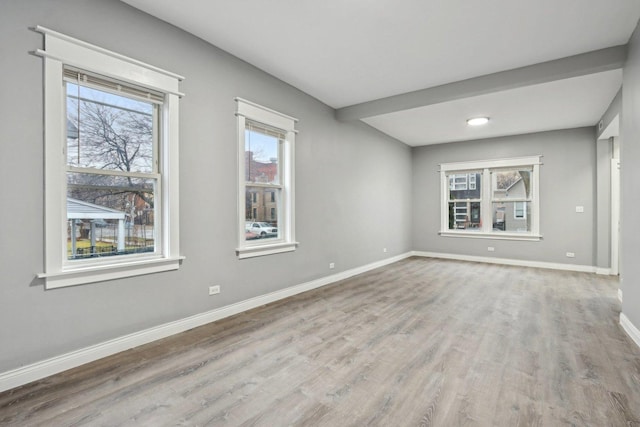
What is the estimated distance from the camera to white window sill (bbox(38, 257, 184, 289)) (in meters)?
2.18

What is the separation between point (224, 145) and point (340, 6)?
1768mm

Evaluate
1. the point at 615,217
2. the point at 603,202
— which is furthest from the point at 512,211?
the point at 615,217

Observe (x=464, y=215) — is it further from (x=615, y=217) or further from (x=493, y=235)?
(x=615, y=217)

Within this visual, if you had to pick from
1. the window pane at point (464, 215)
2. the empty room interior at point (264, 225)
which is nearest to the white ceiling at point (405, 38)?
the empty room interior at point (264, 225)

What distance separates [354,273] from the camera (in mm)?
5617

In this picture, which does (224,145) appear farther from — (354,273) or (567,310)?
(567,310)

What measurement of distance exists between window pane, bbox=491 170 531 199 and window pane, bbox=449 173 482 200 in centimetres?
34

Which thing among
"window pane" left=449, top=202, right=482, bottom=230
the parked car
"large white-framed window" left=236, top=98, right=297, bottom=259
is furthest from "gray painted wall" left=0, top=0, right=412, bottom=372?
"window pane" left=449, top=202, right=482, bottom=230

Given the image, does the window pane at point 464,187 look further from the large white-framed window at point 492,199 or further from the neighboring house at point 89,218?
the neighboring house at point 89,218

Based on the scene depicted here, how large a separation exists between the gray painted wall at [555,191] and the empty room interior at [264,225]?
1.28 metres

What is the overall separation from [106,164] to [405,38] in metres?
3.04

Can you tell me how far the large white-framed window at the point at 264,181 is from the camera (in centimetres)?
353

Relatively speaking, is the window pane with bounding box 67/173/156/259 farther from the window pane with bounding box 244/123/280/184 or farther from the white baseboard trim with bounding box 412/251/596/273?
the white baseboard trim with bounding box 412/251/596/273

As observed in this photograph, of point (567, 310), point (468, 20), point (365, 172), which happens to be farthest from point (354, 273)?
point (468, 20)
